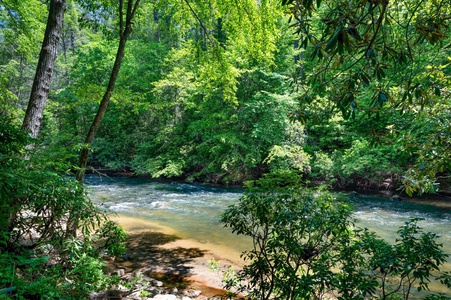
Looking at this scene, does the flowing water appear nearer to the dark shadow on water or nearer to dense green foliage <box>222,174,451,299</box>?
the dark shadow on water

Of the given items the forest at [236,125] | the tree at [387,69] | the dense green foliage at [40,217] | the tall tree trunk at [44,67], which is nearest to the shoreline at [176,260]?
the forest at [236,125]

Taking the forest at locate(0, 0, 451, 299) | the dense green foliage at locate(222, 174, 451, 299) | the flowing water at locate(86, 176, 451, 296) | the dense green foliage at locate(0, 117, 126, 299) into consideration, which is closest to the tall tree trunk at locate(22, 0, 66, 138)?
the forest at locate(0, 0, 451, 299)

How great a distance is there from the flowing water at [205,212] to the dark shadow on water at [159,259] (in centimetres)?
79

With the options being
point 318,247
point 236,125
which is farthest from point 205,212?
point 236,125

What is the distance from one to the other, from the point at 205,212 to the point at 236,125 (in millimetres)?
8691

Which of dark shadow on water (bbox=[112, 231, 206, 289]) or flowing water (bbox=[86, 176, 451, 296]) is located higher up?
flowing water (bbox=[86, 176, 451, 296])

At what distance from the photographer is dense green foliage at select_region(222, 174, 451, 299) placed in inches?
111

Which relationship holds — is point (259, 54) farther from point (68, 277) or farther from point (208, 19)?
point (68, 277)

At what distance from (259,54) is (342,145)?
574 inches

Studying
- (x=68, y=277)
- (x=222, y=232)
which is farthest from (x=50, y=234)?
(x=222, y=232)

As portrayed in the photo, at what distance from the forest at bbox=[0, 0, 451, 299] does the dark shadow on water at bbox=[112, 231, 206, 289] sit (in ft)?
3.49

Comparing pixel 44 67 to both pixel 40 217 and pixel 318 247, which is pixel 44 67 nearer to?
pixel 40 217

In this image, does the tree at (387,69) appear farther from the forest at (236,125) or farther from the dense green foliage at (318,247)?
the dense green foliage at (318,247)

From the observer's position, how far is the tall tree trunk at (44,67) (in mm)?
4570
